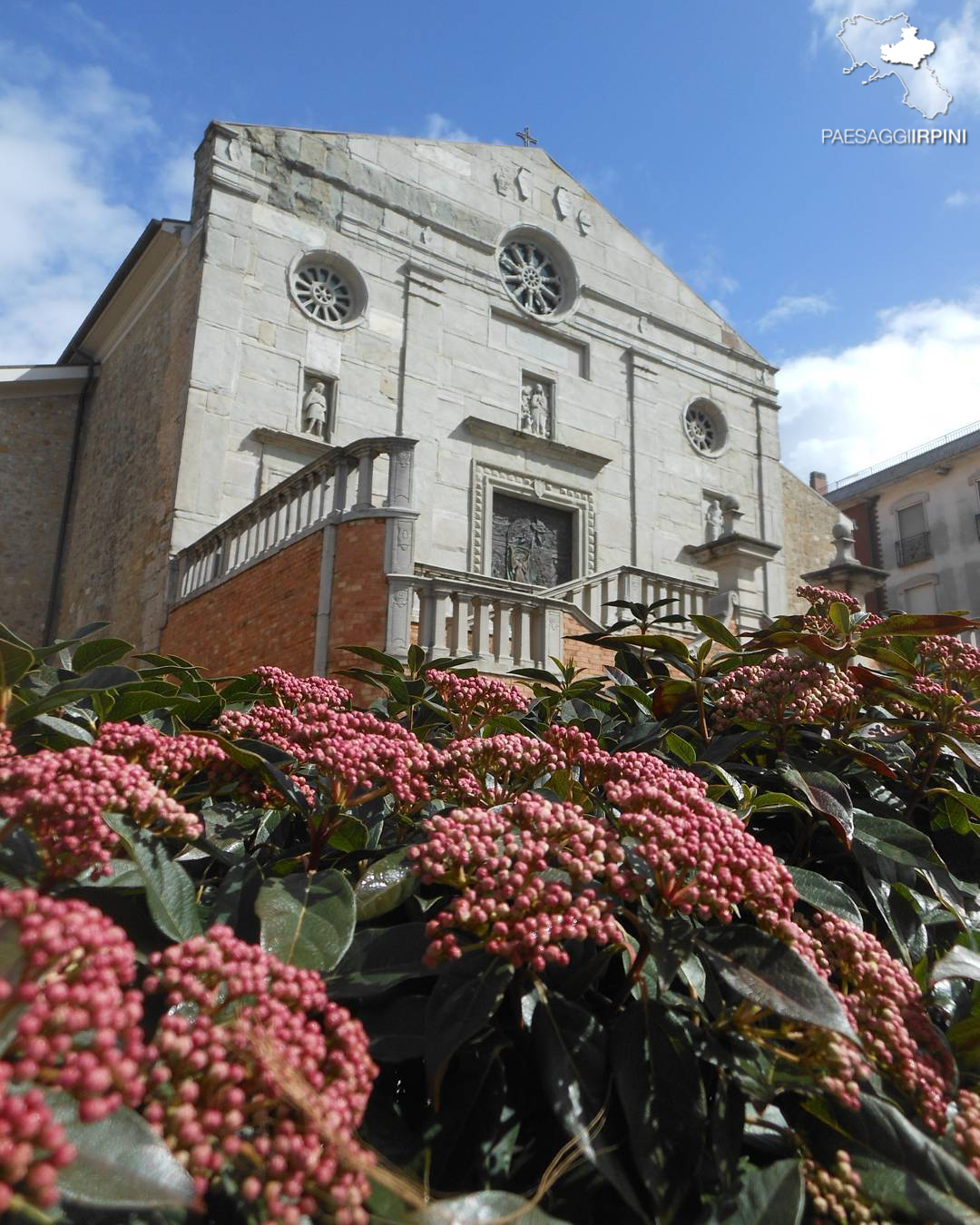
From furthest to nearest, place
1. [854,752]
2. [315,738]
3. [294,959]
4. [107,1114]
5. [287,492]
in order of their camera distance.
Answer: [287,492]
[854,752]
[315,738]
[294,959]
[107,1114]

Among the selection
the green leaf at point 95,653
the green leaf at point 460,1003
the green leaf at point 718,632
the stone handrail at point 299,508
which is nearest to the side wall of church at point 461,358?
the stone handrail at point 299,508

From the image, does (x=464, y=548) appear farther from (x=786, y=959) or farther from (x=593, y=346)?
(x=786, y=959)

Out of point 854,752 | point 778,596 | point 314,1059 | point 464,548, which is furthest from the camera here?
point 778,596

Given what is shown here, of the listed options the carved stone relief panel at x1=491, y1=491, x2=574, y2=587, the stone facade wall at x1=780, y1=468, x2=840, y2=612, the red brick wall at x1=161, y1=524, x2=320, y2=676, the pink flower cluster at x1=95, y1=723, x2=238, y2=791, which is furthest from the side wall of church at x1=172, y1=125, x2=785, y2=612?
the pink flower cluster at x1=95, y1=723, x2=238, y2=791

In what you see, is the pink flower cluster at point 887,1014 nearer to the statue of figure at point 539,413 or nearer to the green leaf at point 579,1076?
the green leaf at point 579,1076

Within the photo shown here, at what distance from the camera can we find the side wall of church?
543 inches

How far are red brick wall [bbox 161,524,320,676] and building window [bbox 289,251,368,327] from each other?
6053 mm

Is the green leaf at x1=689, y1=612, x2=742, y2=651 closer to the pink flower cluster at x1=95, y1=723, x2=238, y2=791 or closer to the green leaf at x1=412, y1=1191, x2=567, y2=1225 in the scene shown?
the pink flower cluster at x1=95, y1=723, x2=238, y2=791

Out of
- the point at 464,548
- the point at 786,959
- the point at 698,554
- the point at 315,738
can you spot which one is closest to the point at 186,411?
the point at 464,548

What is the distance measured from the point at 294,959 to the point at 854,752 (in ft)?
4.83

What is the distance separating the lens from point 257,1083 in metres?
0.77

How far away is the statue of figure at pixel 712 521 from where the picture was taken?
61.5ft

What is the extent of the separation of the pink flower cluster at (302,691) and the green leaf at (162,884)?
1026 millimetres

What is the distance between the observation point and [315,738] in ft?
5.40
